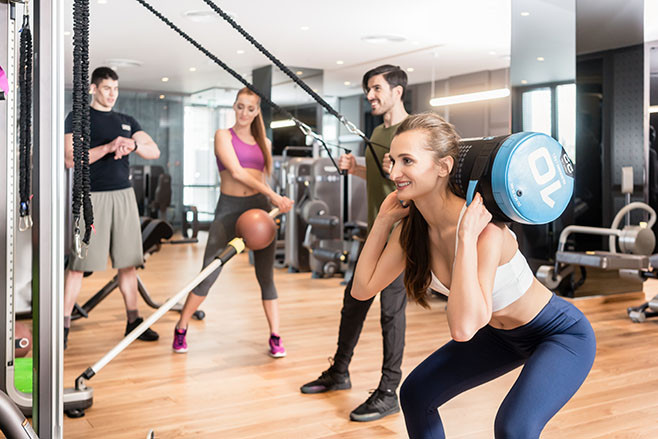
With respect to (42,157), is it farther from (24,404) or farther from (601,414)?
(601,414)

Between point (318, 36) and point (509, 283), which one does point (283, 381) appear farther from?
point (318, 36)

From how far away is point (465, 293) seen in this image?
1441 mm

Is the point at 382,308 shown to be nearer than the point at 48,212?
No

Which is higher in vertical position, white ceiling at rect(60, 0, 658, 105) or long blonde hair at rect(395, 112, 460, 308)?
white ceiling at rect(60, 0, 658, 105)

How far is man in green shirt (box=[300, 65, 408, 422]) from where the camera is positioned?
2.74 meters

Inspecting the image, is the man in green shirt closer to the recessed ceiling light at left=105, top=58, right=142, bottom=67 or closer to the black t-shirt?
the black t-shirt

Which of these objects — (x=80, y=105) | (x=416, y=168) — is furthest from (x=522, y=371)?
(x=80, y=105)

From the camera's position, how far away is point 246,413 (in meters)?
2.73

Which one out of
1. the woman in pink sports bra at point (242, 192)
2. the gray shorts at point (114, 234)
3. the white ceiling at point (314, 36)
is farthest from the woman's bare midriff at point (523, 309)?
the white ceiling at point (314, 36)

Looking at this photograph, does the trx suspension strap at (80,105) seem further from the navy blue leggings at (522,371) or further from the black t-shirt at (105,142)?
the black t-shirt at (105,142)

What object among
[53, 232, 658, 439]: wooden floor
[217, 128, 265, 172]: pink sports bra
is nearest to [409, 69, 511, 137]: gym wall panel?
[53, 232, 658, 439]: wooden floor

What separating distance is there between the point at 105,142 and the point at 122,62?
708 cm

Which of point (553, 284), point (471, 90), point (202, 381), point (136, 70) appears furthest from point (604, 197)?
point (136, 70)

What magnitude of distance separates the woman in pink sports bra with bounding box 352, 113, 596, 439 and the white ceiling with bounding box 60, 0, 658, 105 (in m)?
4.43
